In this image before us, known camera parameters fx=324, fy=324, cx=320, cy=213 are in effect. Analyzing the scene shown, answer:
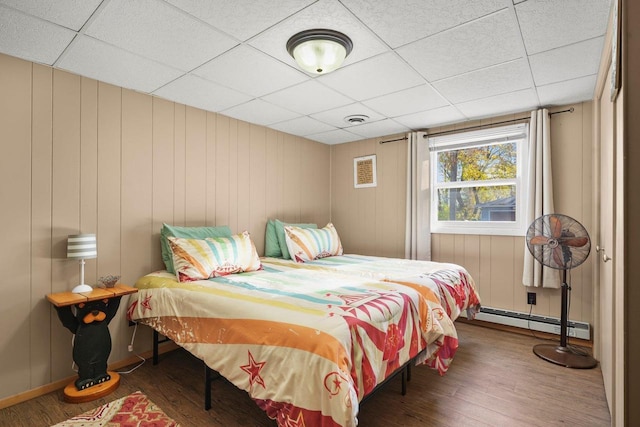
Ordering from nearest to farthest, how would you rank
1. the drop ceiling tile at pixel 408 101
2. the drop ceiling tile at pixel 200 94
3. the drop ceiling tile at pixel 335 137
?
1. the drop ceiling tile at pixel 200 94
2. the drop ceiling tile at pixel 408 101
3. the drop ceiling tile at pixel 335 137

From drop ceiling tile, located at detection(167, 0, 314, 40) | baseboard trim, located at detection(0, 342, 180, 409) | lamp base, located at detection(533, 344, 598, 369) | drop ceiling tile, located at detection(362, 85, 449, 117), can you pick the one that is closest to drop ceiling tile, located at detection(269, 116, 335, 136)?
drop ceiling tile, located at detection(362, 85, 449, 117)

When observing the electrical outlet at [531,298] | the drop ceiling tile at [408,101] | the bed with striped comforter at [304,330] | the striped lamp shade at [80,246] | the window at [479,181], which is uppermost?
the drop ceiling tile at [408,101]

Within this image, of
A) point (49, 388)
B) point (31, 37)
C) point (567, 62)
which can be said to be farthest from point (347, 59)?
point (49, 388)

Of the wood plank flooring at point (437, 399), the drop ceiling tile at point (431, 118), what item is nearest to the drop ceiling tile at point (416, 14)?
the drop ceiling tile at point (431, 118)

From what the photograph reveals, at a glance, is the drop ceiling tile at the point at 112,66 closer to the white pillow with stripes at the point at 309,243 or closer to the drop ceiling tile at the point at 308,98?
the drop ceiling tile at the point at 308,98

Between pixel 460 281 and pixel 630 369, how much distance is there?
1773mm

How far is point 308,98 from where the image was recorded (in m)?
2.99

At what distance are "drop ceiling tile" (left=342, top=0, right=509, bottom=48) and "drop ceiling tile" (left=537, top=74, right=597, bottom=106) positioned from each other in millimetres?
1431

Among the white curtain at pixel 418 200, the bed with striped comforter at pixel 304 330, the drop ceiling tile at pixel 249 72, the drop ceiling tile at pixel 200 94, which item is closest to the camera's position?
the bed with striped comforter at pixel 304 330

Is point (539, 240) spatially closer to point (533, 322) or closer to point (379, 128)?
point (533, 322)

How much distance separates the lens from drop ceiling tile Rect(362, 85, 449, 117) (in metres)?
2.84

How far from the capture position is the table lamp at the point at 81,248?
87.4 inches

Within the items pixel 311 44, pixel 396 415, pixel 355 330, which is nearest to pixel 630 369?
pixel 355 330

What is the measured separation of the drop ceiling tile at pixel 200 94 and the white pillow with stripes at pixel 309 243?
1457mm
